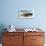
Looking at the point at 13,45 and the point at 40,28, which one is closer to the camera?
the point at 13,45

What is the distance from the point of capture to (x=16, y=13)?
4184mm

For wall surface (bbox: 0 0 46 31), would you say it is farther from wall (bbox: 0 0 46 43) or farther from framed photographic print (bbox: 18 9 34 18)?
framed photographic print (bbox: 18 9 34 18)

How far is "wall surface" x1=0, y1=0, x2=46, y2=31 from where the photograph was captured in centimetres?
417

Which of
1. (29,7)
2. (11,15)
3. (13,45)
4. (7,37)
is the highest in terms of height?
(29,7)

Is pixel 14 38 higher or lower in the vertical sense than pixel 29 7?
lower

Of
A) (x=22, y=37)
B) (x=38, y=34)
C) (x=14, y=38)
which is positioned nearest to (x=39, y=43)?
(x=38, y=34)

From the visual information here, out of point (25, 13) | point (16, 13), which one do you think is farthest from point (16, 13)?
point (25, 13)

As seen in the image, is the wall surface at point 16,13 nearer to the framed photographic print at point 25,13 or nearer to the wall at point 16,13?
the wall at point 16,13

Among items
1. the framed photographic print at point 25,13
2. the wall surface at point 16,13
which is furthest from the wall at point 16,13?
the framed photographic print at point 25,13

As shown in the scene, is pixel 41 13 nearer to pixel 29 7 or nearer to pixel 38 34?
pixel 29 7

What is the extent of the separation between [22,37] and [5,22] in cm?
93

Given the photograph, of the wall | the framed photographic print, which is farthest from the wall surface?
the framed photographic print

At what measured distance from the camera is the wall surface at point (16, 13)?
4168 millimetres

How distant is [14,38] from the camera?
365cm
